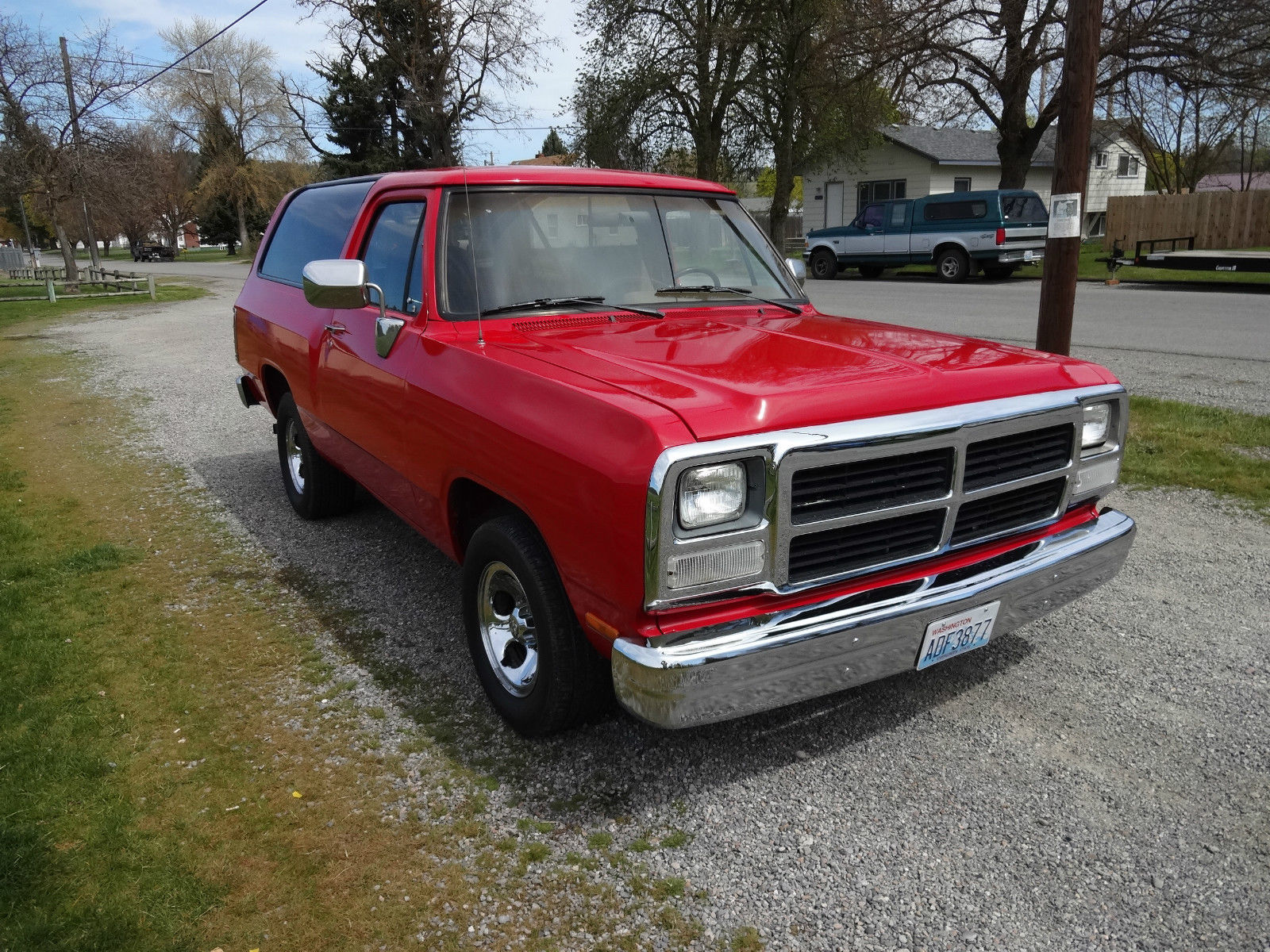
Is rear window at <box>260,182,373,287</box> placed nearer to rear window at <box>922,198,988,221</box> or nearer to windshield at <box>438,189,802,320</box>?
windshield at <box>438,189,802,320</box>

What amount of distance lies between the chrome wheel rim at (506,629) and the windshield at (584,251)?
1.07 m

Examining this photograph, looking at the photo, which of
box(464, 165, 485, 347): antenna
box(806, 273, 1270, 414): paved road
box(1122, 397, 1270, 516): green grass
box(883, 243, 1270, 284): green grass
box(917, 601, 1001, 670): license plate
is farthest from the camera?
box(883, 243, 1270, 284): green grass

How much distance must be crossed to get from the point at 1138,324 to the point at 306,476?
39.2 feet

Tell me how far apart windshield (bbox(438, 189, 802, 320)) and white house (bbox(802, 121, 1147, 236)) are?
3526 cm

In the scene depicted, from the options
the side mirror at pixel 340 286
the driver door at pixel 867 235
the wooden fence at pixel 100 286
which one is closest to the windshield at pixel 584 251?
the side mirror at pixel 340 286

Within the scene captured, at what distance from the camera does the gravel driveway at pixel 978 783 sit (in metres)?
2.52

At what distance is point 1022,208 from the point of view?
22922 mm

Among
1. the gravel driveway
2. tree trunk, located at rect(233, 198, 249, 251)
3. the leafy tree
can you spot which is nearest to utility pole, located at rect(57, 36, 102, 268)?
the gravel driveway

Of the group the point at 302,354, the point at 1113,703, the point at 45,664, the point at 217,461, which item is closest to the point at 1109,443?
the point at 1113,703

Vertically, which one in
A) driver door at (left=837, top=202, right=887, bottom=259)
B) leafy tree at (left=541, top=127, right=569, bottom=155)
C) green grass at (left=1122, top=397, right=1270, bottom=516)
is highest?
leafy tree at (left=541, top=127, right=569, bottom=155)

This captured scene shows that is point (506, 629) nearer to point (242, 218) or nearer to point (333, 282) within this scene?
point (333, 282)

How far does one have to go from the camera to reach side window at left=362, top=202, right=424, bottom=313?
3.96 m

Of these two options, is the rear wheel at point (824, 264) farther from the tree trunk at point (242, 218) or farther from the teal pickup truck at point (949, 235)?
the tree trunk at point (242, 218)

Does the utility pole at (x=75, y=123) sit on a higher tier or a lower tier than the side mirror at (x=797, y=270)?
higher
